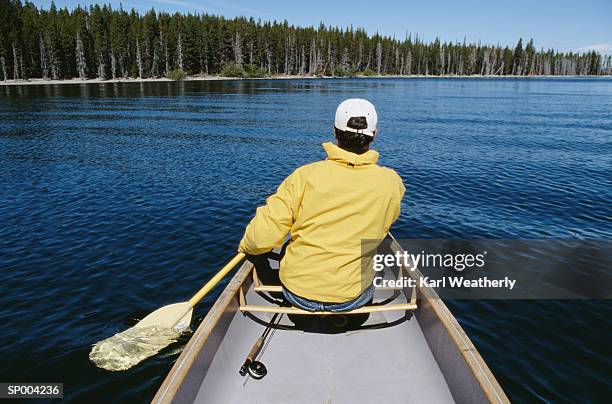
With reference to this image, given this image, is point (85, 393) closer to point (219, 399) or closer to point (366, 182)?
point (219, 399)

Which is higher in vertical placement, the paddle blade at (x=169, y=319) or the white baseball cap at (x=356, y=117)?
the white baseball cap at (x=356, y=117)

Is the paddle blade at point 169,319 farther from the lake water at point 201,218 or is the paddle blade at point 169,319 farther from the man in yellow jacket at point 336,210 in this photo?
the man in yellow jacket at point 336,210

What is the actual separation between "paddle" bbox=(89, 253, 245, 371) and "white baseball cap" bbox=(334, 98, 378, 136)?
14.2 feet

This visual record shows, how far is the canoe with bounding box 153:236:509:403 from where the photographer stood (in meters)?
4.18

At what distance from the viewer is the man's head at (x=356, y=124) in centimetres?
393

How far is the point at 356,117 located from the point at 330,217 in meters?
1.03

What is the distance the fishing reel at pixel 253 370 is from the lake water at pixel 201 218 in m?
2.95

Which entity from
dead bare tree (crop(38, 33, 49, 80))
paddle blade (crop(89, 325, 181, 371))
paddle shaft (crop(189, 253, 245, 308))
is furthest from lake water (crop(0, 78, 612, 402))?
dead bare tree (crop(38, 33, 49, 80))

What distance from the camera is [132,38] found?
129250 millimetres

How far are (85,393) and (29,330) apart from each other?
9.28 ft

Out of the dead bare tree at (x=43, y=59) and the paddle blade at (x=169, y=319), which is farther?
the dead bare tree at (x=43, y=59)

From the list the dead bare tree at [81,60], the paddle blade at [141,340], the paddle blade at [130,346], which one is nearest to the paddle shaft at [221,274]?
the paddle blade at [141,340]

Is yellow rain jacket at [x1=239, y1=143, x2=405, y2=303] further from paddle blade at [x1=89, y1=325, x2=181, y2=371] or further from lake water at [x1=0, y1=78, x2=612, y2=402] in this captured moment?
paddle blade at [x1=89, y1=325, x2=181, y2=371]

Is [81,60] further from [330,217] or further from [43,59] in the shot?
[330,217]
